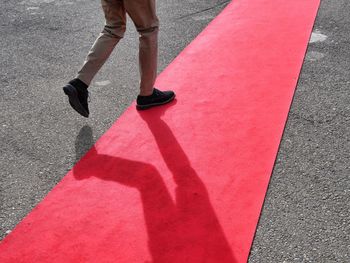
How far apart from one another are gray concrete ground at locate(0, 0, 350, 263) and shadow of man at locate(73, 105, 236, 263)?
207 mm

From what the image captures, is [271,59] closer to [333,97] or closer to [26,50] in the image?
[333,97]

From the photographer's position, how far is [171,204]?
262 centimetres

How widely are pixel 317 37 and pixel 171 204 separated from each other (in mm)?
2918

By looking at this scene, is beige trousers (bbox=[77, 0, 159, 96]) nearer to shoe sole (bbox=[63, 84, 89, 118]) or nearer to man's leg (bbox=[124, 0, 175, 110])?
man's leg (bbox=[124, 0, 175, 110])

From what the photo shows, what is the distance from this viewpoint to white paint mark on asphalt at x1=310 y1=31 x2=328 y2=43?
184 inches

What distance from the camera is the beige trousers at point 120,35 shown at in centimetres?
323

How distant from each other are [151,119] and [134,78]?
2.84 feet

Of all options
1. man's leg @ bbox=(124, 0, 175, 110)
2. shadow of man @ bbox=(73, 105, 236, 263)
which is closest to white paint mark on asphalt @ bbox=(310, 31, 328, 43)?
man's leg @ bbox=(124, 0, 175, 110)

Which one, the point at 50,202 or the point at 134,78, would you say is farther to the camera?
the point at 134,78

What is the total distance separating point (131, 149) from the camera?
3.13 meters

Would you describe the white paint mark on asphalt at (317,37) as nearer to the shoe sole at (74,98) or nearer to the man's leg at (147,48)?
the man's leg at (147,48)

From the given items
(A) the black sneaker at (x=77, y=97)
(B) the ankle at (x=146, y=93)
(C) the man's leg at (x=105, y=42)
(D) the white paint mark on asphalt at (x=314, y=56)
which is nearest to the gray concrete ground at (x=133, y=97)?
(D) the white paint mark on asphalt at (x=314, y=56)

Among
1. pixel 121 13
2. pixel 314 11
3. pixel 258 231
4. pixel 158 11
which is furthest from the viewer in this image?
pixel 158 11

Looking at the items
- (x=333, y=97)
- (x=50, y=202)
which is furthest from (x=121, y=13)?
(x=333, y=97)
